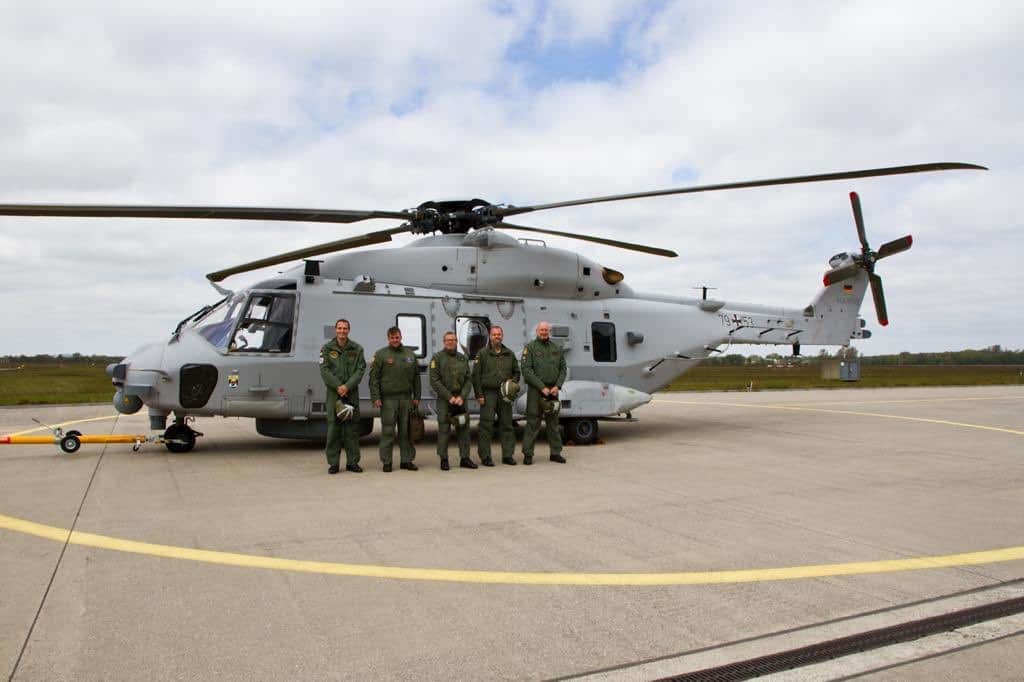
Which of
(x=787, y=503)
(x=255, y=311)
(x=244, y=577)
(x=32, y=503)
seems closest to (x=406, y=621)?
(x=244, y=577)

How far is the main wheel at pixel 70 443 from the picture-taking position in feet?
30.3

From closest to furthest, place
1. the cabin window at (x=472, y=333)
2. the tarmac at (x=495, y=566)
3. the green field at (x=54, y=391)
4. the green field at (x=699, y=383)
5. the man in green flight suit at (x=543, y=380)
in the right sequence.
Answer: the tarmac at (x=495, y=566) < the man in green flight suit at (x=543, y=380) < the cabin window at (x=472, y=333) < the green field at (x=54, y=391) < the green field at (x=699, y=383)

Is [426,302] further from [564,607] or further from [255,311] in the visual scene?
[564,607]

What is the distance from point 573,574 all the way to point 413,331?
663 cm

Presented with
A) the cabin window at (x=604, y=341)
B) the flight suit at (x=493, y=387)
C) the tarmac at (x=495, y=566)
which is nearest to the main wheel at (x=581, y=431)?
the cabin window at (x=604, y=341)

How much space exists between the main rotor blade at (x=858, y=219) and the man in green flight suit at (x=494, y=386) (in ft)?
26.4

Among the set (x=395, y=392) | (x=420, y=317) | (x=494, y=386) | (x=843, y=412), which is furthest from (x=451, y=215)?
(x=843, y=412)

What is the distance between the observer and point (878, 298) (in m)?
14.3

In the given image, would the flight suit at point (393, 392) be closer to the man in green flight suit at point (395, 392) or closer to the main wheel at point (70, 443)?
the man in green flight suit at point (395, 392)

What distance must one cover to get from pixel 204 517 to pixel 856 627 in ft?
15.7

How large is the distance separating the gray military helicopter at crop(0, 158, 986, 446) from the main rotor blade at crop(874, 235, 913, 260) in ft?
3.98

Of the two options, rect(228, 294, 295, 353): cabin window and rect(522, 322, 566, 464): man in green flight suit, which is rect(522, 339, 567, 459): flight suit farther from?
rect(228, 294, 295, 353): cabin window

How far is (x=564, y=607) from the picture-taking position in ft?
12.3

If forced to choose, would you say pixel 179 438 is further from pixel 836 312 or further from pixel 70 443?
pixel 836 312
